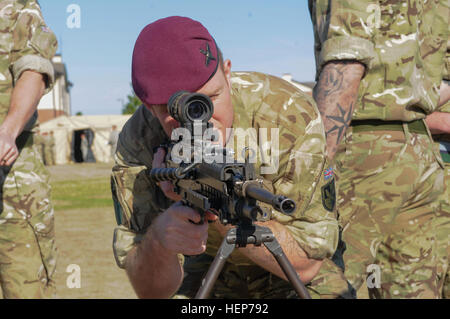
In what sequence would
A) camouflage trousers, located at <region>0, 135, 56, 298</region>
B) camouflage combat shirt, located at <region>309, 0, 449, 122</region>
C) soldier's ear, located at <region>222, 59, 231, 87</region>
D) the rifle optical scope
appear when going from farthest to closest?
camouflage trousers, located at <region>0, 135, 56, 298</region> → camouflage combat shirt, located at <region>309, 0, 449, 122</region> → soldier's ear, located at <region>222, 59, 231, 87</region> → the rifle optical scope

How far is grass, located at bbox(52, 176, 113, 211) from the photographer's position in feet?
48.1

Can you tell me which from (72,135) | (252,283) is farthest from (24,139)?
(72,135)

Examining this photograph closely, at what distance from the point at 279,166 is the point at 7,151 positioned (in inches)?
81.2

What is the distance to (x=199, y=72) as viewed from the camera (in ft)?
7.40

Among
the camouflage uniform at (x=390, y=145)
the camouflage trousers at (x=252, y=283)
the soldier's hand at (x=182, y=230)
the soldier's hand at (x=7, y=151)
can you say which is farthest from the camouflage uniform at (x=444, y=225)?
the soldier's hand at (x=7, y=151)

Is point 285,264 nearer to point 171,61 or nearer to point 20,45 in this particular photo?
point 171,61

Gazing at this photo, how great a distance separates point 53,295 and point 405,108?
9.82ft

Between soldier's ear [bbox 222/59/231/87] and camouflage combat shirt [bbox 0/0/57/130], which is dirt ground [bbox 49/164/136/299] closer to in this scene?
camouflage combat shirt [bbox 0/0/57/130]

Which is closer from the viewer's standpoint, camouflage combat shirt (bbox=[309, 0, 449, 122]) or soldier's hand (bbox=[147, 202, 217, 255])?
soldier's hand (bbox=[147, 202, 217, 255])

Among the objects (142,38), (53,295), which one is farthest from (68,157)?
(142,38)

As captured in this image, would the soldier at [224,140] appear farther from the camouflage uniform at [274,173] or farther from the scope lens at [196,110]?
the scope lens at [196,110]

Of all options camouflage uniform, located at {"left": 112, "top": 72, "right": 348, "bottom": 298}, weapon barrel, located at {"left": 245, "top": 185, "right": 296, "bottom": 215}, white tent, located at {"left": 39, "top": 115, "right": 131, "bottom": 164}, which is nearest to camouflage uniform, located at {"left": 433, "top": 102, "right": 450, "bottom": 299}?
camouflage uniform, located at {"left": 112, "top": 72, "right": 348, "bottom": 298}

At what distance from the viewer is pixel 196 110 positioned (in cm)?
212
